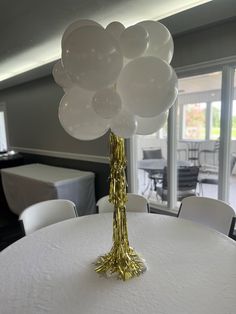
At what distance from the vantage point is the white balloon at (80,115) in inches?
45.3

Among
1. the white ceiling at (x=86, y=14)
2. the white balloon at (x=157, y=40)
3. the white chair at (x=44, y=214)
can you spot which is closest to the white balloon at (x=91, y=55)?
the white balloon at (x=157, y=40)

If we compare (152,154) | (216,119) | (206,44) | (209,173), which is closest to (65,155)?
(152,154)

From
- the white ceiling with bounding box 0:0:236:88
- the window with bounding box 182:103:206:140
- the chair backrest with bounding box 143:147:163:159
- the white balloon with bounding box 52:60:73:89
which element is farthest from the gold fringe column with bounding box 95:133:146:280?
the window with bounding box 182:103:206:140

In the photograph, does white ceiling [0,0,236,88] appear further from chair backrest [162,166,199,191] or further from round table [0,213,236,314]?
round table [0,213,236,314]

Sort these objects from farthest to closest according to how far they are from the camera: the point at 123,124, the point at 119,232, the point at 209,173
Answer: the point at 209,173, the point at 119,232, the point at 123,124

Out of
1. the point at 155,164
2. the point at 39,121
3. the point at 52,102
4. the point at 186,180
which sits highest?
the point at 52,102

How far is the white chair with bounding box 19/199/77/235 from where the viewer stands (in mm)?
1810

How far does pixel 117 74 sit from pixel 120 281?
0.96 m

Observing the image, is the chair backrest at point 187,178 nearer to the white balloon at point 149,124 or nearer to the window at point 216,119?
the window at point 216,119

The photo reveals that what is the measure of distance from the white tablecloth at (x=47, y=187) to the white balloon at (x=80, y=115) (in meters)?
1.93

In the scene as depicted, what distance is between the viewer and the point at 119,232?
4.04 ft

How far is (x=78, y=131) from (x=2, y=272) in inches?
31.7

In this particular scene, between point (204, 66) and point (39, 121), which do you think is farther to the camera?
point (39, 121)

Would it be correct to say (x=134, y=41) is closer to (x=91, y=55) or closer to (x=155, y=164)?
(x=91, y=55)
